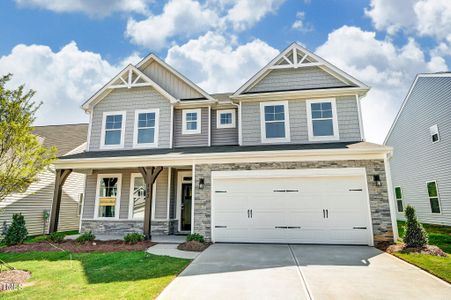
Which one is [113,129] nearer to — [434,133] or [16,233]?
[16,233]

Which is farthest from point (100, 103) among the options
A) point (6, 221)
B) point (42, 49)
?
point (6, 221)

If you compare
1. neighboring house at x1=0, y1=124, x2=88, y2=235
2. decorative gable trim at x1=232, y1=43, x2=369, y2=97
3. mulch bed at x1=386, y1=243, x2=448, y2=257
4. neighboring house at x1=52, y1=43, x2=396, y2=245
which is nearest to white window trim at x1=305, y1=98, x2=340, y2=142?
neighboring house at x1=52, y1=43, x2=396, y2=245

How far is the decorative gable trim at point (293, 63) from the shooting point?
11422 millimetres

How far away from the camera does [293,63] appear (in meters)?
11.7

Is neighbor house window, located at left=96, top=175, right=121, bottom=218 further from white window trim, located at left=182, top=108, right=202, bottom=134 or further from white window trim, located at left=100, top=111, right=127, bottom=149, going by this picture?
white window trim, located at left=182, top=108, right=202, bottom=134

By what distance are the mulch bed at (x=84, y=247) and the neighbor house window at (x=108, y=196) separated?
236 cm

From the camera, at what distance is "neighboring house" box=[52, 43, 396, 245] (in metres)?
8.85

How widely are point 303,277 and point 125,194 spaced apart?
9005 millimetres

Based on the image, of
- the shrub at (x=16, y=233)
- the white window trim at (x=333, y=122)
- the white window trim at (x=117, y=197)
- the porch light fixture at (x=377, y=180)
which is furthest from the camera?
the white window trim at (x=117, y=197)

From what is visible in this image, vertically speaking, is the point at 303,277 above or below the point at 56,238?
below

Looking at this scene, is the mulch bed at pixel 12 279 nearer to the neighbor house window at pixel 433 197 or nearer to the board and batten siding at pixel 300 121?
the board and batten siding at pixel 300 121

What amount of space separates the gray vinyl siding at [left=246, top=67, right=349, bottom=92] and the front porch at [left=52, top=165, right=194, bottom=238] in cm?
533

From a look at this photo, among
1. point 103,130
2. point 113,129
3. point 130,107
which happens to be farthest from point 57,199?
point 130,107

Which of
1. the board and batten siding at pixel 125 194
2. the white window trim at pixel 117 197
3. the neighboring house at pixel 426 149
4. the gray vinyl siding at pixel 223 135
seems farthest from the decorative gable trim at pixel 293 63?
the white window trim at pixel 117 197
